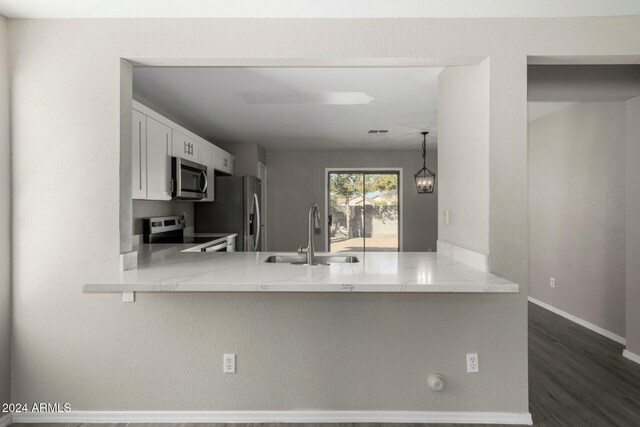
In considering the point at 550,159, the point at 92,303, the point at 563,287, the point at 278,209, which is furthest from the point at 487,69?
the point at 278,209

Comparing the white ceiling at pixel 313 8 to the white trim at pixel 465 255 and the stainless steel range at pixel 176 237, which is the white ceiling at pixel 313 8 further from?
the stainless steel range at pixel 176 237

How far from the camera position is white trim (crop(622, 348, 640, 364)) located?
3.07 metres

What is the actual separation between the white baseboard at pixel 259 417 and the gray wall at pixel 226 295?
0.04 m

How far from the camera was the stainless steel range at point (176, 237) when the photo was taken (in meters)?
3.70

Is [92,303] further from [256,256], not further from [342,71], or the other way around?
[342,71]

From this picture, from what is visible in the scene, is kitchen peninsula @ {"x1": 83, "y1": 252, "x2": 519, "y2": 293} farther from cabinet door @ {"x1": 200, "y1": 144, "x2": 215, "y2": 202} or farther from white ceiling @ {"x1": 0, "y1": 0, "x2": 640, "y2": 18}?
cabinet door @ {"x1": 200, "y1": 144, "x2": 215, "y2": 202}

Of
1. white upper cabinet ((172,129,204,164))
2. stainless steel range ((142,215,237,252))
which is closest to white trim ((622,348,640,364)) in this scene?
stainless steel range ((142,215,237,252))

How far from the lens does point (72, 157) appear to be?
2.19 meters

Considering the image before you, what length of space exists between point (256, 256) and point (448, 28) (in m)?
1.85

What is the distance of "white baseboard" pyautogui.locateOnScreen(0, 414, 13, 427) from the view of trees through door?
18.5ft

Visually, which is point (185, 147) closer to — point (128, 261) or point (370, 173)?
point (128, 261)

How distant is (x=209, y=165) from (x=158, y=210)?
951mm

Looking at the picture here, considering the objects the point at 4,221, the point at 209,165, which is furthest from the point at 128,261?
the point at 209,165

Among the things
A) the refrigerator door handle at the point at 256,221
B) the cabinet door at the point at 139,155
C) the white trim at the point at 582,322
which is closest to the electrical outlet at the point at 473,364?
the white trim at the point at 582,322
